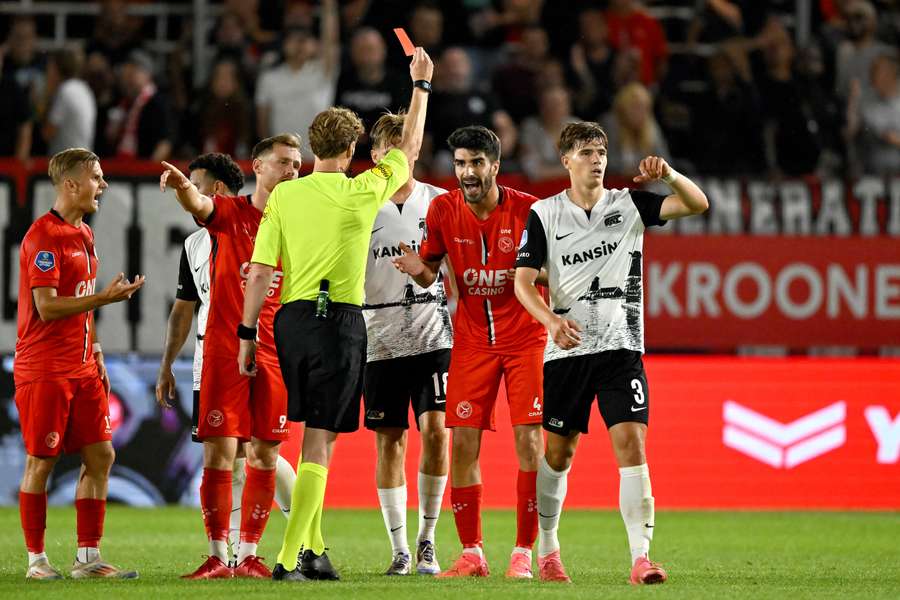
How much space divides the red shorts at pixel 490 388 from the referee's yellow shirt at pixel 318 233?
111cm

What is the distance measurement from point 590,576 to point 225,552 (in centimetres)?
208

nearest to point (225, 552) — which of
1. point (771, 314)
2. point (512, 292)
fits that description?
point (512, 292)

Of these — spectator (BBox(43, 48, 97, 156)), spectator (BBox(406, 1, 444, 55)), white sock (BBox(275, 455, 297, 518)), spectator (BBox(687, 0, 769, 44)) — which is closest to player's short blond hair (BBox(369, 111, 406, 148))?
white sock (BBox(275, 455, 297, 518))

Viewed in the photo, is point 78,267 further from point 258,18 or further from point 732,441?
point 258,18

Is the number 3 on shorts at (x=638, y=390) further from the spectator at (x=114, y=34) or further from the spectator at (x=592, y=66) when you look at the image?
the spectator at (x=114, y=34)

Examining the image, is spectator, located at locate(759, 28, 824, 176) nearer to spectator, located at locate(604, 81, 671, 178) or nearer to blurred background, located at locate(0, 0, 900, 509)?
blurred background, located at locate(0, 0, 900, 509)

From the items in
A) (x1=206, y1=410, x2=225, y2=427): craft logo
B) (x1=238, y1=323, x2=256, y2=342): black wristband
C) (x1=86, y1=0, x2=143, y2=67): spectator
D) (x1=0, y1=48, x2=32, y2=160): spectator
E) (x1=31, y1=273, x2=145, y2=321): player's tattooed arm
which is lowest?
(x1=206, y1=410, x2=225, y2=427): craft logo

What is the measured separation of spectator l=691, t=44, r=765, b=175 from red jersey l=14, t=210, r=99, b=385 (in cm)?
861

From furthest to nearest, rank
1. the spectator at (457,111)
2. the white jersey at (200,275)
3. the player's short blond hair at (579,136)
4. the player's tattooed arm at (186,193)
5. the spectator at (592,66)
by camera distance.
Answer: the spectator at (592,66) < the spectator at (457,111) < the white jersey at (200,275) < the player's short blond hair at (579,136) < the player's tattooed arm at (186,193)

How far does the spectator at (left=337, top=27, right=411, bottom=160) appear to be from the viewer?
15.3 meters

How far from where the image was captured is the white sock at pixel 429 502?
30.1ft

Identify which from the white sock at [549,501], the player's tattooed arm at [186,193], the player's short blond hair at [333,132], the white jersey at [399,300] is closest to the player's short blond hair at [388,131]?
the white jersey at [399,300]

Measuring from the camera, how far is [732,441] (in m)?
14.4

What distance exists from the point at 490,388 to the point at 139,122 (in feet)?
25.5
